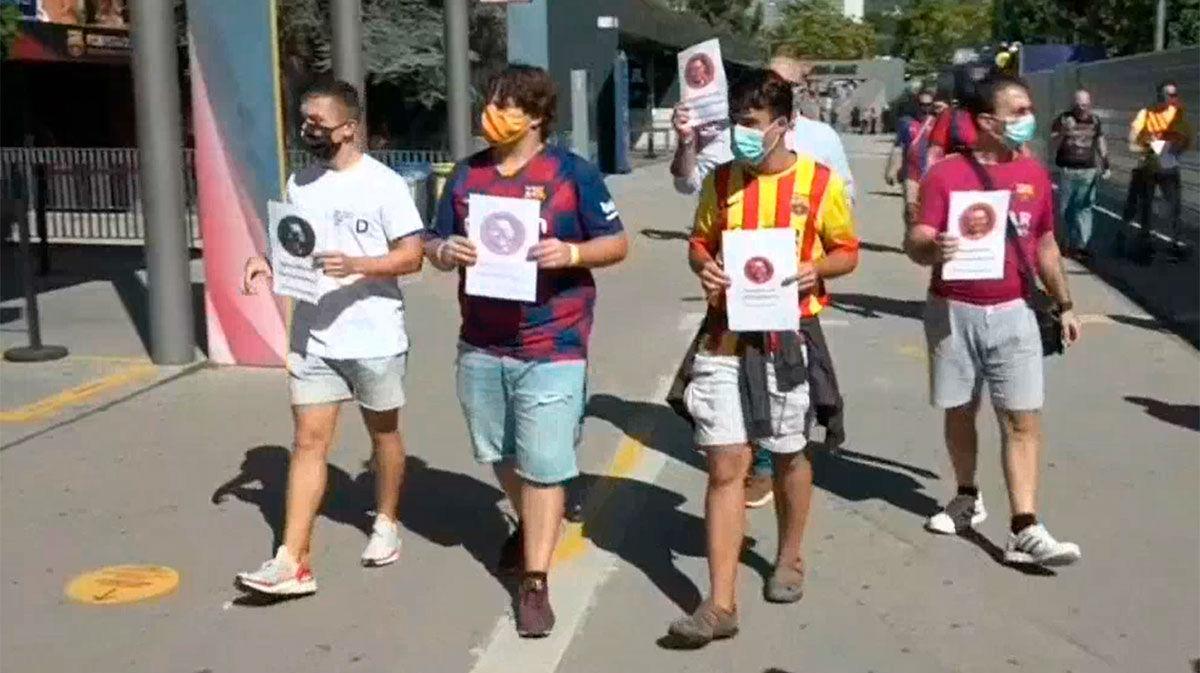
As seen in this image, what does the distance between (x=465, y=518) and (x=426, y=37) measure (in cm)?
2190

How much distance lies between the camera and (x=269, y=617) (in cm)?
560

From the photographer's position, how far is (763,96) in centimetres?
517

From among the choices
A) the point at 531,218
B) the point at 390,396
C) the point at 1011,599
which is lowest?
the point at 1011,599

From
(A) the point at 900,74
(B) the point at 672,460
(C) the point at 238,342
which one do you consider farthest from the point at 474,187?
(A) the point at 900,74

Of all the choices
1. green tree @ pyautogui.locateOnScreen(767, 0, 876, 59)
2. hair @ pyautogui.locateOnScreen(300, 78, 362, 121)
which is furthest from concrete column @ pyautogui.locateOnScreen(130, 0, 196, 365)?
green tree @ pyautogui.locateOnScreen(767, 0, 876, 59)

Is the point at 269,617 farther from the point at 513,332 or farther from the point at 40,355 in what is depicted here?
the point at 40,355

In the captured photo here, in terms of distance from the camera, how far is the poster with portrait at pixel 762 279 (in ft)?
16.7

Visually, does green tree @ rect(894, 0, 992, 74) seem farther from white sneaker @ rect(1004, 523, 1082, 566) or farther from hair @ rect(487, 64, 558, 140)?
hair @ rect(487, 64, 558, 140)

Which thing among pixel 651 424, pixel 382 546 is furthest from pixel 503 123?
pixel 651 424

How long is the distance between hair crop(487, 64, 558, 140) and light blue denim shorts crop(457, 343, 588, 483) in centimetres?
78

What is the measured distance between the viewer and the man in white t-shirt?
18.4 feet

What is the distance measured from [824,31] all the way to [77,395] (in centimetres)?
10027

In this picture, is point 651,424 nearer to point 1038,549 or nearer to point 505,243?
point 1038,549

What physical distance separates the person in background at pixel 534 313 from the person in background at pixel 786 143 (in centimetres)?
86
